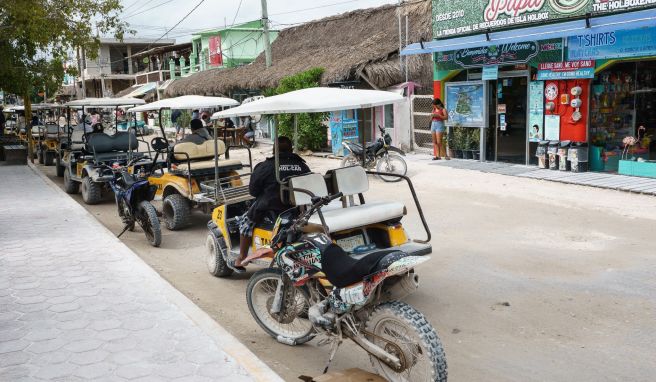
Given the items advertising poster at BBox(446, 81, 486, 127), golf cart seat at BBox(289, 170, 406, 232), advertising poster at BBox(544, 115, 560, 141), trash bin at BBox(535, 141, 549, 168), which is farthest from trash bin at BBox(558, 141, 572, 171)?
golf cart seat at BBox(289, 170, 406, 232)

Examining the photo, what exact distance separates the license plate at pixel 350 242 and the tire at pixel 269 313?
0.72 meters

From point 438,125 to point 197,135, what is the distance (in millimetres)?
7397

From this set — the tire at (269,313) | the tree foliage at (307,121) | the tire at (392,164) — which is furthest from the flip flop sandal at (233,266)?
the tree foliage at (307,121)

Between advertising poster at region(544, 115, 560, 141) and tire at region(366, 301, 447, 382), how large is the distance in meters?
10.3

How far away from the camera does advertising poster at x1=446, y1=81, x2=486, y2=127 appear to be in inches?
588

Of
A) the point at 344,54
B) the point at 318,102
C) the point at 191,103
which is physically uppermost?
the point at 344,54

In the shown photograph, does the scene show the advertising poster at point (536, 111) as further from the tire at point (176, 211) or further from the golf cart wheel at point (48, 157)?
the golf cart wheel at point (48, 157)

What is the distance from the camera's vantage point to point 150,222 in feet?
27.8

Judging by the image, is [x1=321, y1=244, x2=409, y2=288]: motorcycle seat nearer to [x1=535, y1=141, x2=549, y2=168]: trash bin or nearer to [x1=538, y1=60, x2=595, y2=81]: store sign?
[x1=538, y1=60, x2=595, y2=81]: store sign

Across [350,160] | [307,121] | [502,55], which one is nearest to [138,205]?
[350,160]

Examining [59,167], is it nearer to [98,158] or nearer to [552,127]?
[98,158]

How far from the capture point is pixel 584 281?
20.5 ft

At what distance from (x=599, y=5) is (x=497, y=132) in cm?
392

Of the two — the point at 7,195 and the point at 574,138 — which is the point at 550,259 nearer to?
the point at 574,138
